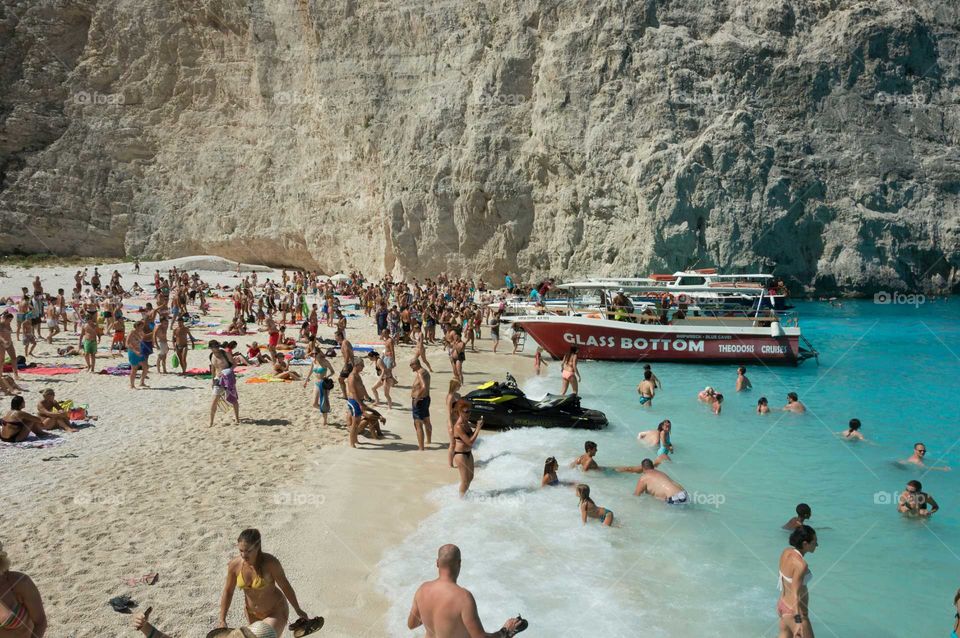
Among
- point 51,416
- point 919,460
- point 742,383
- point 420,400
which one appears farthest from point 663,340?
point 51,416

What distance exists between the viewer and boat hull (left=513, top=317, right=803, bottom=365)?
2070cm

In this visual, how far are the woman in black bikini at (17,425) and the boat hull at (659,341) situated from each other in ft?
44.5

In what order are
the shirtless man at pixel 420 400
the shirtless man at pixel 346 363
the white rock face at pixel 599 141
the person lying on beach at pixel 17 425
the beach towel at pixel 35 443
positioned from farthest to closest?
1. the white rock face at pixel 599 141
2. the shirtless man at pixel 346 363
3. the shirtless man at pixel 420 400
4. the person lying on beach at pixel 17 425
5. the beach towel at pixel 35 443

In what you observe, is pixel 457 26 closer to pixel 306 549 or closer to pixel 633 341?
pixel 633 341

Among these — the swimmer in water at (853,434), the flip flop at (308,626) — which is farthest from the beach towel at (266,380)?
the swimmer in water at (853,434)

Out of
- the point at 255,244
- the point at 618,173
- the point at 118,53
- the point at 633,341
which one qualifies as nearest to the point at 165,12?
the point at 118,53

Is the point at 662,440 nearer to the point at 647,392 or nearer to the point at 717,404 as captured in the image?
the point at 647,392

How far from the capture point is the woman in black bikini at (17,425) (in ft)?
33.5
